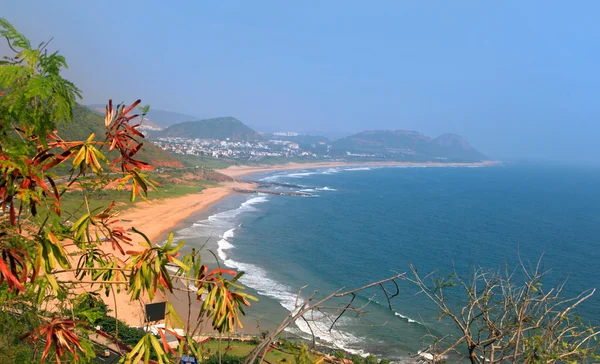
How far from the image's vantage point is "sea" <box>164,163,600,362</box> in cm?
2069

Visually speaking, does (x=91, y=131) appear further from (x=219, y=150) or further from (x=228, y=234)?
(x=219, y=150)

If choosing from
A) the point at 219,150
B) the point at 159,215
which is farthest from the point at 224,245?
the point at 219,150

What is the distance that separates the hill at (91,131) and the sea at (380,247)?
11463 millimetres

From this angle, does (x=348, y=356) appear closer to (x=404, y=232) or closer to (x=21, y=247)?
(x=21, y=247)

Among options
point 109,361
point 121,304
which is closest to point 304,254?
point 121,304

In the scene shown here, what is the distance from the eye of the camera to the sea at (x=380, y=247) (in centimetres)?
2069

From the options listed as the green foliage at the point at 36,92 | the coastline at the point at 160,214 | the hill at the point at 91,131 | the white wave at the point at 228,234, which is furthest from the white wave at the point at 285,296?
the green foliage at the point at 36,92

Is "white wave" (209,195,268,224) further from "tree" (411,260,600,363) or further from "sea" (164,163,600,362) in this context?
"tree" (411,260,600,363)

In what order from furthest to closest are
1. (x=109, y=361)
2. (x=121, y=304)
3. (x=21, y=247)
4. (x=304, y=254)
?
(x=304, y=254) → (x=121, y=304) → (x=109, y=361) → (x=21, y=247)

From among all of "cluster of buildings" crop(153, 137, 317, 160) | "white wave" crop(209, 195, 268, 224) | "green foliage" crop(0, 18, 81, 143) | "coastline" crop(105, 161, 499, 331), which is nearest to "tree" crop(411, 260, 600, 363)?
"green foliage" crop(0, 18, 81, 143)

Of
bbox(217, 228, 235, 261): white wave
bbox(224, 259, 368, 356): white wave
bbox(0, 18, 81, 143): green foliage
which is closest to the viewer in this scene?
bbox(0, 18, 81, 143): green foliage

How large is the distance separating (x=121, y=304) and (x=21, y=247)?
20.1 metres

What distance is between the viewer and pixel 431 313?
2273 centimetres

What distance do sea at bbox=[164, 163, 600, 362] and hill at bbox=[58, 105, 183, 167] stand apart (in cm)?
1146
